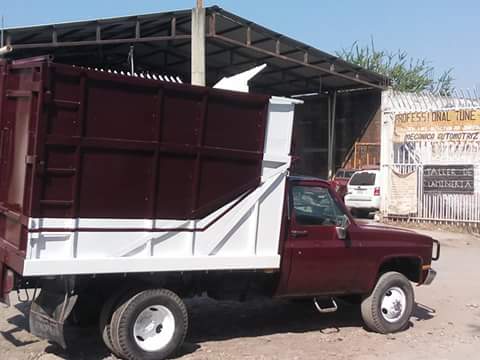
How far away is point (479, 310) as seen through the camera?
953 cm

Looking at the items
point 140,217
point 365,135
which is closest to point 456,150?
point 365,135

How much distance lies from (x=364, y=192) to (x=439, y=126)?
3.55 m

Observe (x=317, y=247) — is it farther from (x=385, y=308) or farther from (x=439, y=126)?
(x=439, y=126)

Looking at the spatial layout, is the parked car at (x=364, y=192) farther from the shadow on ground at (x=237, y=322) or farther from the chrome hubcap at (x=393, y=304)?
the chrome hubcap at (x=393, y=304)

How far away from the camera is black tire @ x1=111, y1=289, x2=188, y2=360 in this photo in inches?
231

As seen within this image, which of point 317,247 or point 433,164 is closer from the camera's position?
point 317,247

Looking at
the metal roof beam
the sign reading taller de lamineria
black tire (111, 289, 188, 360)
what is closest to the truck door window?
black tire (111, 289, 188, 360)

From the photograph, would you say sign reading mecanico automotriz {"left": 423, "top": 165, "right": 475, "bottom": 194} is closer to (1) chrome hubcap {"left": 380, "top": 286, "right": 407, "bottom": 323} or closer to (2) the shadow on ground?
(2) the shadow on ground

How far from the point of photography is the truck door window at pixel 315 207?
7.24 m

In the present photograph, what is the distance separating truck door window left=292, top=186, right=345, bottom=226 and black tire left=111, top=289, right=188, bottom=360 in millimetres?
1764

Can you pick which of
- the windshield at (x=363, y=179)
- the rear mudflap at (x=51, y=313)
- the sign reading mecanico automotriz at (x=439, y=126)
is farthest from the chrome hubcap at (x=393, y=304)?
the windshield at (x=363, y=179)

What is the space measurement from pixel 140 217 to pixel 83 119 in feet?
3.45

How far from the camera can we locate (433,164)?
22.0 m

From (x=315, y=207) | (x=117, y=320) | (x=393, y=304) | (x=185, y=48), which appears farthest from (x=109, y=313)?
(x=185, y=48)
